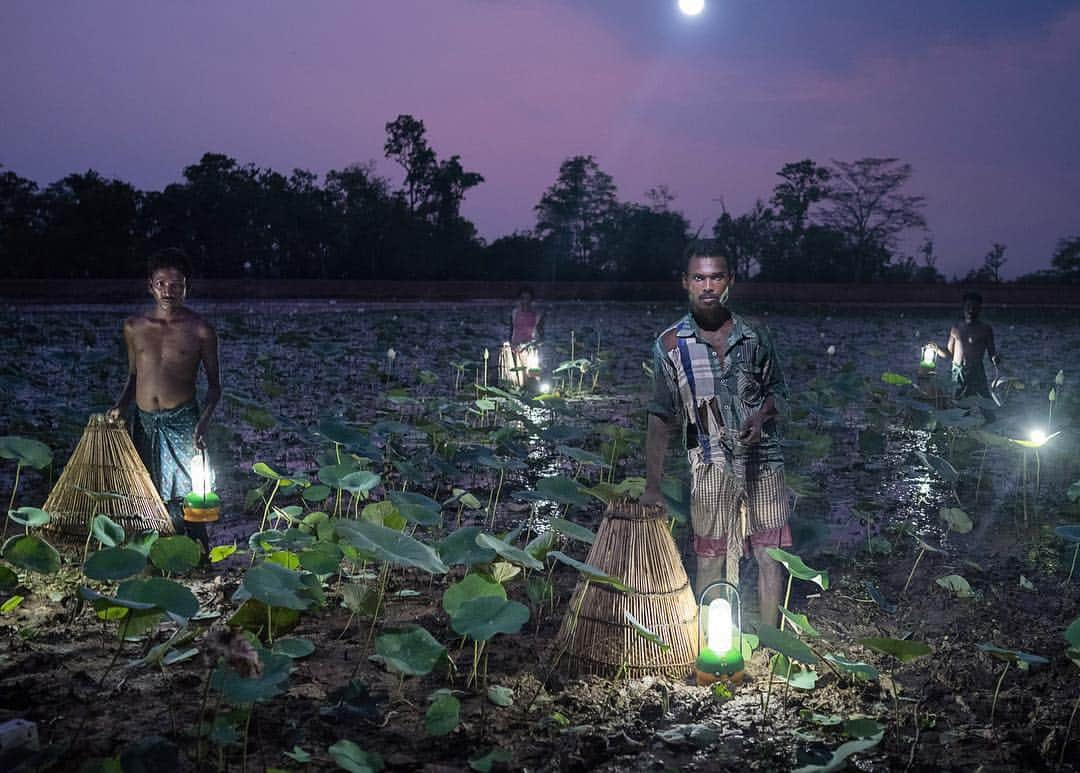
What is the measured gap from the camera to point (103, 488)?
4.00 metres

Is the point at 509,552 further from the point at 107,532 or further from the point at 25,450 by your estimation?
the point at 25,450

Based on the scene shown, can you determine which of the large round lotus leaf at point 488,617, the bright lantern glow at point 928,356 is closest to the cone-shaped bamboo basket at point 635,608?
the large round lotus leaf at point 488,617

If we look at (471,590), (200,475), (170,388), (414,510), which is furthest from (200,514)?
(471,590)

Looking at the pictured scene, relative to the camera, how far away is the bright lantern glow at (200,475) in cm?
404

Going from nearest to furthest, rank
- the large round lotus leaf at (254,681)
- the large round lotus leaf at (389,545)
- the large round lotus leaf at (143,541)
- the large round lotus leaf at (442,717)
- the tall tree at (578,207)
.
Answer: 1. the large round lotus leaf at (254,681)
2. the large round lotus leaf at (442,717)
3. the large round lotus leaf at (389,545)
4. the large round lotus leaf at (143,541)
5. the tall tree at (578,207)

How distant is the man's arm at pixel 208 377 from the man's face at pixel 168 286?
18cm

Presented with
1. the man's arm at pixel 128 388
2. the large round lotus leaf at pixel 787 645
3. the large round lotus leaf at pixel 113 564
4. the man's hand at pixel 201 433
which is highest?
the man's arm at pixel 128 388

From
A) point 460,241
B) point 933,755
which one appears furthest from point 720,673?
point 460,241

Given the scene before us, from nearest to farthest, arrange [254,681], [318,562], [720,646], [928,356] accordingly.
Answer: [254,681] < [720,646] < [318,562] < [928,356]

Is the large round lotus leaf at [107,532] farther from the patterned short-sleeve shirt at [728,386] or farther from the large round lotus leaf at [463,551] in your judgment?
the patterned short-sleeve shirt at [728,386]

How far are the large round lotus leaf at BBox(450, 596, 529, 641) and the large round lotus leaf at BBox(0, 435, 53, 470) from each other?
2.31 metres

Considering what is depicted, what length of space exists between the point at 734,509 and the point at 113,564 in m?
1.91

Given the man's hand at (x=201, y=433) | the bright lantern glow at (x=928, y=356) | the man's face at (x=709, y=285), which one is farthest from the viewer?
the bright lantern glow at (x=928, y=356)

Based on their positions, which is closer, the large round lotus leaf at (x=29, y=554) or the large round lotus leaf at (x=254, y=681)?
the large round lotus leaf at (x=254, y=681)
